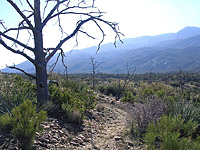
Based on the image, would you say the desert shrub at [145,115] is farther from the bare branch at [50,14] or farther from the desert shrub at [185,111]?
the bare branch at [50,14]

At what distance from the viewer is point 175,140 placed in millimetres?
2951

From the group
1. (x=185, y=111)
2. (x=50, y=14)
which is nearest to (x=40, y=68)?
(x=50, y=14)

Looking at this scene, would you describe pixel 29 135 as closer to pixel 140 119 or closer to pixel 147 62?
pixel 140 119

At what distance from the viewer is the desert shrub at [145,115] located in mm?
5443

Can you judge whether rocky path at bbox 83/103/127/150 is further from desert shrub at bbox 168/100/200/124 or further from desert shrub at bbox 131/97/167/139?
desert shrub at bbox 168/100/200/124

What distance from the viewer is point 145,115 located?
5535 millimetres

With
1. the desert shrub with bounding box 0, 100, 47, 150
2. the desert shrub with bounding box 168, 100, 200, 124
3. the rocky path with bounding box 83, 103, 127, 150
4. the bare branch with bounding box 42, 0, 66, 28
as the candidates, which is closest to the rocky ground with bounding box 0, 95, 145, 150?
the rocky path with bounding box 83, 103, 127, 150

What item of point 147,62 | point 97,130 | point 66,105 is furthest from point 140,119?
point 147,62

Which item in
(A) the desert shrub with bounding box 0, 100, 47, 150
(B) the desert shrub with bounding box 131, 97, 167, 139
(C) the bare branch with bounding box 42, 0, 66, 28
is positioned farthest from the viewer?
(C) the bare branch with bounding box 42, 0, 66, 28

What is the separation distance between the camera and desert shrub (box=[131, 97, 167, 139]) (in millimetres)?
5443

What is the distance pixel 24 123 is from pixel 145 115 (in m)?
3.18

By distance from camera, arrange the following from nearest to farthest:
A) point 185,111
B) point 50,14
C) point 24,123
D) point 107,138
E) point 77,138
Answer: point 24,123 < point 77,138 < point 185,111 < point 107,138 < point 50,14

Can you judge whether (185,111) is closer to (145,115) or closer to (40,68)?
(145,115)

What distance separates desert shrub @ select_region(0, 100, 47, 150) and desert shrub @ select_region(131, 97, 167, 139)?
8.61 ft
